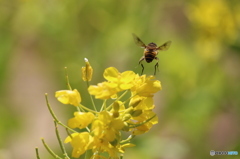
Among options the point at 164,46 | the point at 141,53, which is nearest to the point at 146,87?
the point at 164,46

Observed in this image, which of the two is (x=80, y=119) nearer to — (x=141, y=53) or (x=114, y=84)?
(x=114, y=84)

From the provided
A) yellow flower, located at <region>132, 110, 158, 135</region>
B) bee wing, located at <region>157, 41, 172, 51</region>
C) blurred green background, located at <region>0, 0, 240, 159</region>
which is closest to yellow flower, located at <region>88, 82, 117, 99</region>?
yellow flower, located at <region>132, 110, 158, 135</region>

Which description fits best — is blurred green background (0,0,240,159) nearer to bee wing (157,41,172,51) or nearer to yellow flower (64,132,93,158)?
bee wing (157,41,172,51)

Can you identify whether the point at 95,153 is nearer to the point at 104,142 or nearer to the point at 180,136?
the point at 104,142

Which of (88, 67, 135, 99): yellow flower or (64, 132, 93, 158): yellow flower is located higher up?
(88, 67, 135, 99): yellow flower

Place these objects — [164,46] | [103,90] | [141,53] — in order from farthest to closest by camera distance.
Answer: [141,53] → [164,46] → [103,90]

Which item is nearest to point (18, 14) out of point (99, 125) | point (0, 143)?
point (0, 143)

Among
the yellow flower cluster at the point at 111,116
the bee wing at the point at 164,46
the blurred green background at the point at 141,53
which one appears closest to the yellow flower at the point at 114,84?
the yellow flower cluster at the point at 111,116

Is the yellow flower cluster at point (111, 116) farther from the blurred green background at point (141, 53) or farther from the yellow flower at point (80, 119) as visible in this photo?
the blurred green background at point (141, 53)
